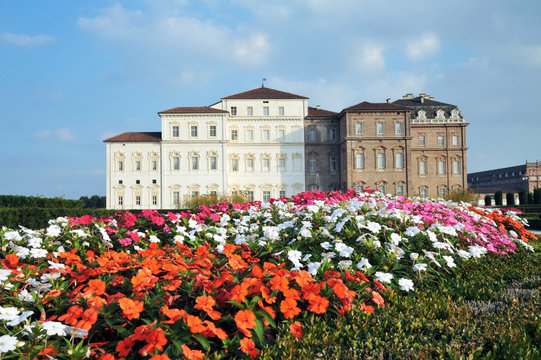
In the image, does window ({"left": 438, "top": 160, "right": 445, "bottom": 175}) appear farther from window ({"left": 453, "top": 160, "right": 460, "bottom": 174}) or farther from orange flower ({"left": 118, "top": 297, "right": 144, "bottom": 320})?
orange flower ({"left": 118, "top": 297, "right": 144, "bottom": 320})

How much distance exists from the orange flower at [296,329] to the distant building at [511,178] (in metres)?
61.0

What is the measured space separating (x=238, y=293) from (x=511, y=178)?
83.2 meters

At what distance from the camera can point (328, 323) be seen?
268 centimetres

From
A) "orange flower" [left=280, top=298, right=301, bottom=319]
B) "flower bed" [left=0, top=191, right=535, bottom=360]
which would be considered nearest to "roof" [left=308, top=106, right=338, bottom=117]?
"flower bed" [left=0, top=191, right=535, bottom=360]

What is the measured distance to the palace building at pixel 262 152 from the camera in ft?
127

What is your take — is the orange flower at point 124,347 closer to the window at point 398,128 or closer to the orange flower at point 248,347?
the orange flower at point 248,347

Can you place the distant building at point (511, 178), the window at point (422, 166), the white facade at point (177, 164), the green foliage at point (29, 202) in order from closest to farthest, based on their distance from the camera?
the green foliage at point (29, 202) → the white facade at point (177, 164) → the window at point (422, 166) → the distant building at point (511, 178)

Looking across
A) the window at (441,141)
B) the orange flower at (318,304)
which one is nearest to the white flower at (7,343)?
the orange flower at (318,304)

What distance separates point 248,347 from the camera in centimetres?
221

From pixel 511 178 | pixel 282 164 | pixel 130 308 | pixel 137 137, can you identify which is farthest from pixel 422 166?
pixel 130 308

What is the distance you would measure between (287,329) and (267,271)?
51 cm

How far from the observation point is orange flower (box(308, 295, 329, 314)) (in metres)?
2.54

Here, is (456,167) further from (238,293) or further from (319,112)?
(238,293)

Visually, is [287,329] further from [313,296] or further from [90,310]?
[90,310]
